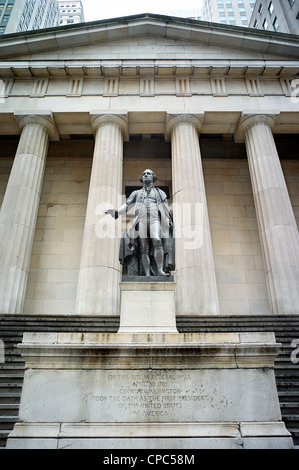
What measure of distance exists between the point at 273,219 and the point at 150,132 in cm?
789

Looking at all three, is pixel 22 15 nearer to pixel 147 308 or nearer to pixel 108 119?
pixel 108 119

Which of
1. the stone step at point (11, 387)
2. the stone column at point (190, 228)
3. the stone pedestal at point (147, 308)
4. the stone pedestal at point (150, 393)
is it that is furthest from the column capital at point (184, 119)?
the stone step at point (11, 387)

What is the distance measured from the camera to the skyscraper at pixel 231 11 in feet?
276

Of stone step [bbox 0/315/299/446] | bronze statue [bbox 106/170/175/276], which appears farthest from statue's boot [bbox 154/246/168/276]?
stone step [bbox 0/315/299/446]

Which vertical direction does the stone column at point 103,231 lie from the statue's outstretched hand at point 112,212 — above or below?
above

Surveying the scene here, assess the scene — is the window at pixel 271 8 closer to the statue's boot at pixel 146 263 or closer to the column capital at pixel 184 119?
the column capital at pixel 184 119

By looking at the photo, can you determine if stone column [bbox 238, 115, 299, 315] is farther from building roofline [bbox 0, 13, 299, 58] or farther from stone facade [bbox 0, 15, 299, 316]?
building roofline [bbox 0, 13, 299, 58]

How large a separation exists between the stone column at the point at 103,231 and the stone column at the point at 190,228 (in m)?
2.54

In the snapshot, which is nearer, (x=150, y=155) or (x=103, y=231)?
(x=103, y=231)

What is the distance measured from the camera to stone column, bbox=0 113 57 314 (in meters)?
13.4

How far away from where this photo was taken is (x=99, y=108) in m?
17.1

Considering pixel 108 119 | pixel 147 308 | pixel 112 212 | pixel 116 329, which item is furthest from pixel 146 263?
pixel 108 119

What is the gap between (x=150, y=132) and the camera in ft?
59.9

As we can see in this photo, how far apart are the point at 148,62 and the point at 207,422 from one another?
17.1 metres
